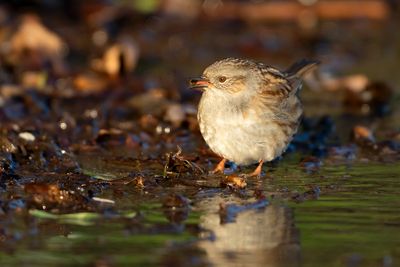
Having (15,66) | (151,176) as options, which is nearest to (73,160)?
(151,176)

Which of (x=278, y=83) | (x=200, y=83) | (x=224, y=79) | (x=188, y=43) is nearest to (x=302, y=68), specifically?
(x=278, y=83)

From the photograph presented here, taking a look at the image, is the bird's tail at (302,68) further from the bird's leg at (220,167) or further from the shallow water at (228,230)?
the shallow water at (228,230)

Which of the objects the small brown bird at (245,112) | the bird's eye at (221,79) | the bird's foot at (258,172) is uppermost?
the bird's eye at (221,79)

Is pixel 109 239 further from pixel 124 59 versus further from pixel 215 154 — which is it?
pixel 124 59

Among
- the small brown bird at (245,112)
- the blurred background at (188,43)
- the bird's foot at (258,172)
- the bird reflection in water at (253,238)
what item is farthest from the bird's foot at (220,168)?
the blurred background at (188,43)

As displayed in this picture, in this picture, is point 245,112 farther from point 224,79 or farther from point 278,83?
point 278,83

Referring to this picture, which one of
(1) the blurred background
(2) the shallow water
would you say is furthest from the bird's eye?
(1) the blurred background

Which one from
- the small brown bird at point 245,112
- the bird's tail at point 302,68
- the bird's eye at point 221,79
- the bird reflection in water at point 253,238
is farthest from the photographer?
the bird's tail at point 302,68

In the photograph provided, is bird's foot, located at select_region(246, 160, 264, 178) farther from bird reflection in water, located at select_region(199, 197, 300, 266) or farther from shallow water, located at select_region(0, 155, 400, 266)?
bird reflection in water, located at select_region(199, 197, 300, 266)
